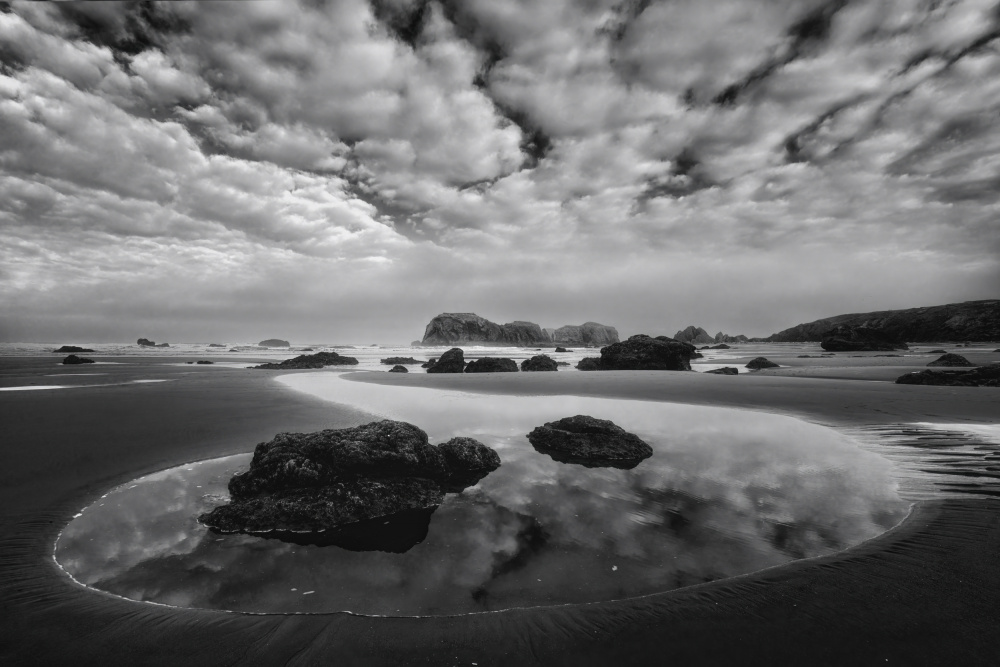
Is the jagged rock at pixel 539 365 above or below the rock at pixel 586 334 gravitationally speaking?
below

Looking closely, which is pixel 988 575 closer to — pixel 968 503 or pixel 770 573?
pixel 770 573

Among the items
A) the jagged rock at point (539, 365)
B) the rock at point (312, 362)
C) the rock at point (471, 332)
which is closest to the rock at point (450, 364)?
the jagged rock at point (539, 365)

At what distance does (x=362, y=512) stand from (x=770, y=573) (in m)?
4.10

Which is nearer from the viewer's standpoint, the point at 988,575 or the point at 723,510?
the point at 988,575

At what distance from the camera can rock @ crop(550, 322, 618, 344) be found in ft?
474

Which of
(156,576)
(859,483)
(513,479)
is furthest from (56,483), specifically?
(859,483)

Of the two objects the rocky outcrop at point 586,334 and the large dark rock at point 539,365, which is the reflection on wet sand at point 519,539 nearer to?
the large dark rock at point 539,365

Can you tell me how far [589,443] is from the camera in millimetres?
7254

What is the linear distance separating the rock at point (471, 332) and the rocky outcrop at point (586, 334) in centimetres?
2140

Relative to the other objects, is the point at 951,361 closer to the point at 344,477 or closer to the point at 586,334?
the point at 344,477

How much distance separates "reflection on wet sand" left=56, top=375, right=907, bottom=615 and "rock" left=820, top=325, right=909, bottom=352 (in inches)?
2171

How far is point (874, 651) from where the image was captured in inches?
96.0

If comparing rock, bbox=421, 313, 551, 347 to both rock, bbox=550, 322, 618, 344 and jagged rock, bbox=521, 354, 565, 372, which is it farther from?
jagged rock, bbox=521, 354, 565, 372

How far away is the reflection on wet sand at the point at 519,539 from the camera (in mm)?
3295
